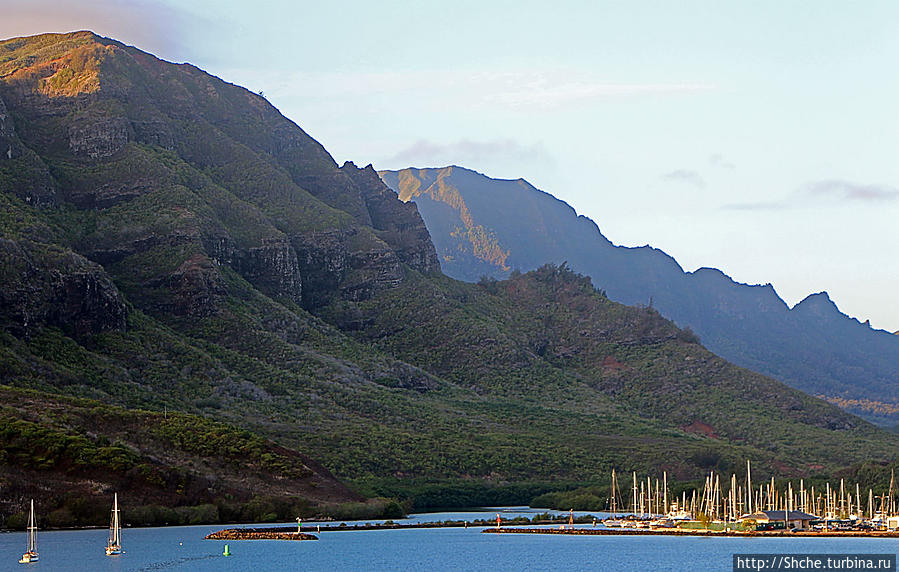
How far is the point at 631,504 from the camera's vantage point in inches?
7672

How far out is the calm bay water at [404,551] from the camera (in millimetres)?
116500

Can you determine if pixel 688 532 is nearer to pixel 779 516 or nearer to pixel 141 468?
pixel 779 516

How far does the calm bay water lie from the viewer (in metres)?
116

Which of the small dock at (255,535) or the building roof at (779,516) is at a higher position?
the building roof at (779,516)

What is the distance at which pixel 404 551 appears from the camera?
131 meters

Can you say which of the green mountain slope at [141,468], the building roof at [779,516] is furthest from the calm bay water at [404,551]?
the building roof at [779,516]

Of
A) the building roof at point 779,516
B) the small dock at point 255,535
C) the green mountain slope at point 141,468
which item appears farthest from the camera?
the building roof at point 779,516

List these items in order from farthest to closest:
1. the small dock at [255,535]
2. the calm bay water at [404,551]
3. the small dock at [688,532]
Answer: the small dock at [688,532]
the small dock at [255,535]
the calm bay water at [404,551]

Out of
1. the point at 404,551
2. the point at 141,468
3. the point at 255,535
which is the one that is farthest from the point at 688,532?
the point at 141,468

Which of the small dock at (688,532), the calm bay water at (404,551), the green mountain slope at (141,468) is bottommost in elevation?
the calm bay water at (404,551)

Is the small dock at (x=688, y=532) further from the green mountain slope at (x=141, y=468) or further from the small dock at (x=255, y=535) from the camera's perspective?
the green mountain slope at (x=141, y=468)

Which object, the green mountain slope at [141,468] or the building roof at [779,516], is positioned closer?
the green mountain slope at [141,468]

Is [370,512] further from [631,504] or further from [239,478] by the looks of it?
[631,504]

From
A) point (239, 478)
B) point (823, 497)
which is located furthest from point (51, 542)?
point (823, 497)
